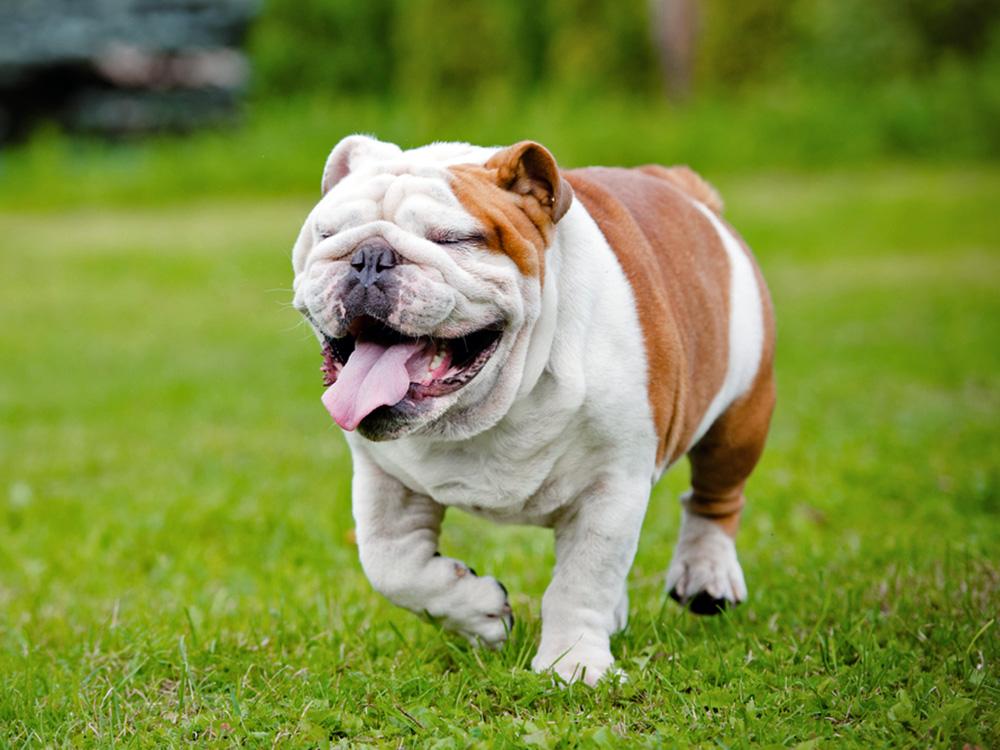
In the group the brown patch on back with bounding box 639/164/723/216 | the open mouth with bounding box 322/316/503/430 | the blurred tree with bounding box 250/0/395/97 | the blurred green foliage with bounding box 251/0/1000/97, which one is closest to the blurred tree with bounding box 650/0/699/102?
the blurred green foliage with bounding box 251/0/1000/97

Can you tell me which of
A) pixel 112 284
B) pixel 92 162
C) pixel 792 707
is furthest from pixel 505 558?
pixel 92 162

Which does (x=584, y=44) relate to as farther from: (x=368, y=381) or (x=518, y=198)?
(x=368, y=381)

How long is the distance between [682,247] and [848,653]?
1.20m

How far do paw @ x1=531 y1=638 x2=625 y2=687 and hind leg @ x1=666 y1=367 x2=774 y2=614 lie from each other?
27.0 inches

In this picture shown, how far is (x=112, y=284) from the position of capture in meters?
12.5

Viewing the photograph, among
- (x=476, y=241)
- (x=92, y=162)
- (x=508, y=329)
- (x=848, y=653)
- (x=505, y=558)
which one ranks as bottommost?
(x=92, y=162)

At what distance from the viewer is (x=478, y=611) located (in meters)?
3.42

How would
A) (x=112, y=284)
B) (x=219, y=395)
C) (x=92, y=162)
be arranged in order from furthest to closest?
(x=92, y=162)
(x=112, y=284)
(x=219, y=395)

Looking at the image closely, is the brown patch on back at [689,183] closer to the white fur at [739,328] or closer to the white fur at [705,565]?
the white fur at [739,328]

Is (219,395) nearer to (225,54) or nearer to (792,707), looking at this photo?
(792,707)

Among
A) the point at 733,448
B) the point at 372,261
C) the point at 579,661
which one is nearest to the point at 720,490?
the point at 733,448

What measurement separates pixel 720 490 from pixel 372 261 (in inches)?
66.2

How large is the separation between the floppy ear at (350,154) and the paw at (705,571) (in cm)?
155

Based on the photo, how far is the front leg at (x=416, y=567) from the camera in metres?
3.40
